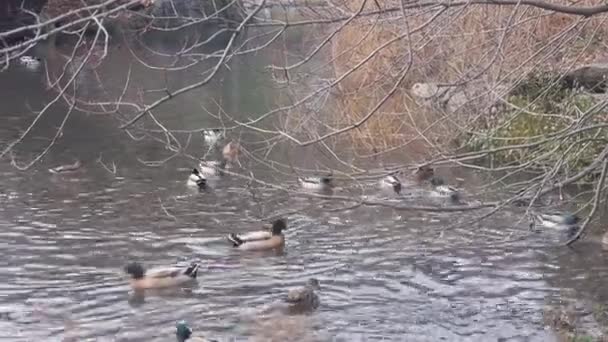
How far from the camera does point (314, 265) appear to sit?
36.0 feet

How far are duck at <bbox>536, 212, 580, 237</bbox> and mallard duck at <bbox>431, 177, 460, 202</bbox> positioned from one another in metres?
1.69

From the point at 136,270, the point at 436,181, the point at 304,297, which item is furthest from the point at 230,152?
the point at 304,297

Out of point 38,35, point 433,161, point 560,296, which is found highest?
point 38,35

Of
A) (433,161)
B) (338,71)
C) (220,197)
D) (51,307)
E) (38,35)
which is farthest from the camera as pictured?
(220,197)

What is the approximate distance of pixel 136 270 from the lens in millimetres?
10086

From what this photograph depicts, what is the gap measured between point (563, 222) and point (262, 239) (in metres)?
3.45

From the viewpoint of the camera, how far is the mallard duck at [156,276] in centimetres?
997

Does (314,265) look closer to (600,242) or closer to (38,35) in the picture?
(600,242)

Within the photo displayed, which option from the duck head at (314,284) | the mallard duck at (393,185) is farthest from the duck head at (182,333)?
the mallard duck at (393,185)

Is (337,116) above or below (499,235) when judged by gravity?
above

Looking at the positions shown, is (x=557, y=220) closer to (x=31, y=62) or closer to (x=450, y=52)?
(x=450, y=52)

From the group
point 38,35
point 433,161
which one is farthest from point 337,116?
point 38,35

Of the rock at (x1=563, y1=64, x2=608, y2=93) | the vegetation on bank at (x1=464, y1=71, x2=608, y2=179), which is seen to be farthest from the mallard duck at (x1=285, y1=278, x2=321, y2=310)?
the rock at (x1=563, y1=64, x2=608, y2=93)

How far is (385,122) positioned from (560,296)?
476cm
